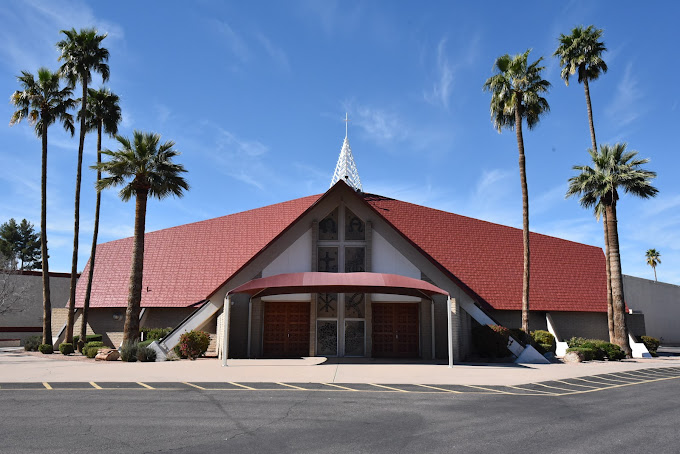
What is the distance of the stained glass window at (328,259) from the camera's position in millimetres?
26186

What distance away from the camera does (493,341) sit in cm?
2522

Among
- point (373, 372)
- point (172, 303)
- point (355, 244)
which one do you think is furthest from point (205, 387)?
point (172, 303)

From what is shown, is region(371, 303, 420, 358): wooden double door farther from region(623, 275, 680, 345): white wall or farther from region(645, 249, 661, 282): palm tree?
region(645, 249, 661, 282): palm tree

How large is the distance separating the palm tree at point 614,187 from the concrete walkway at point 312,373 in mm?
7801

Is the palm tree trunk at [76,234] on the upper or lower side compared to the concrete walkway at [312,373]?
upper

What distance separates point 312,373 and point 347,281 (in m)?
5.05

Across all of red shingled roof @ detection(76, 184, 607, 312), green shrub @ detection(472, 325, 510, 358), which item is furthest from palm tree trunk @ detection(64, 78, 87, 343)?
green shrub @ detection(472, 325, 510, 358)

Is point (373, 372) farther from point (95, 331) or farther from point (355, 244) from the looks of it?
point (95, 331)

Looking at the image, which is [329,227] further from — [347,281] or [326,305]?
[347,281]

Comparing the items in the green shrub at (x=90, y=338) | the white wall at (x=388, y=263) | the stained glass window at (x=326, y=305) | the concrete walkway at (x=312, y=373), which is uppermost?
the white wall at (x=388, y=263)

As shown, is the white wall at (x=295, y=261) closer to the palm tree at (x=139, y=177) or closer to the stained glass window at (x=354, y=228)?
the stained glass window at (x=354, y=228)

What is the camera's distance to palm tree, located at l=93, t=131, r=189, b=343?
80.8ft

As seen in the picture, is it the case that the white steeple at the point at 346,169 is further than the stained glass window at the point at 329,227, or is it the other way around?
the white steeple at the point at 346,169

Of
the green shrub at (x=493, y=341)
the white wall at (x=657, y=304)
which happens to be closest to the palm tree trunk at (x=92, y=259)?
the green shrub at (x=493, y=341)
